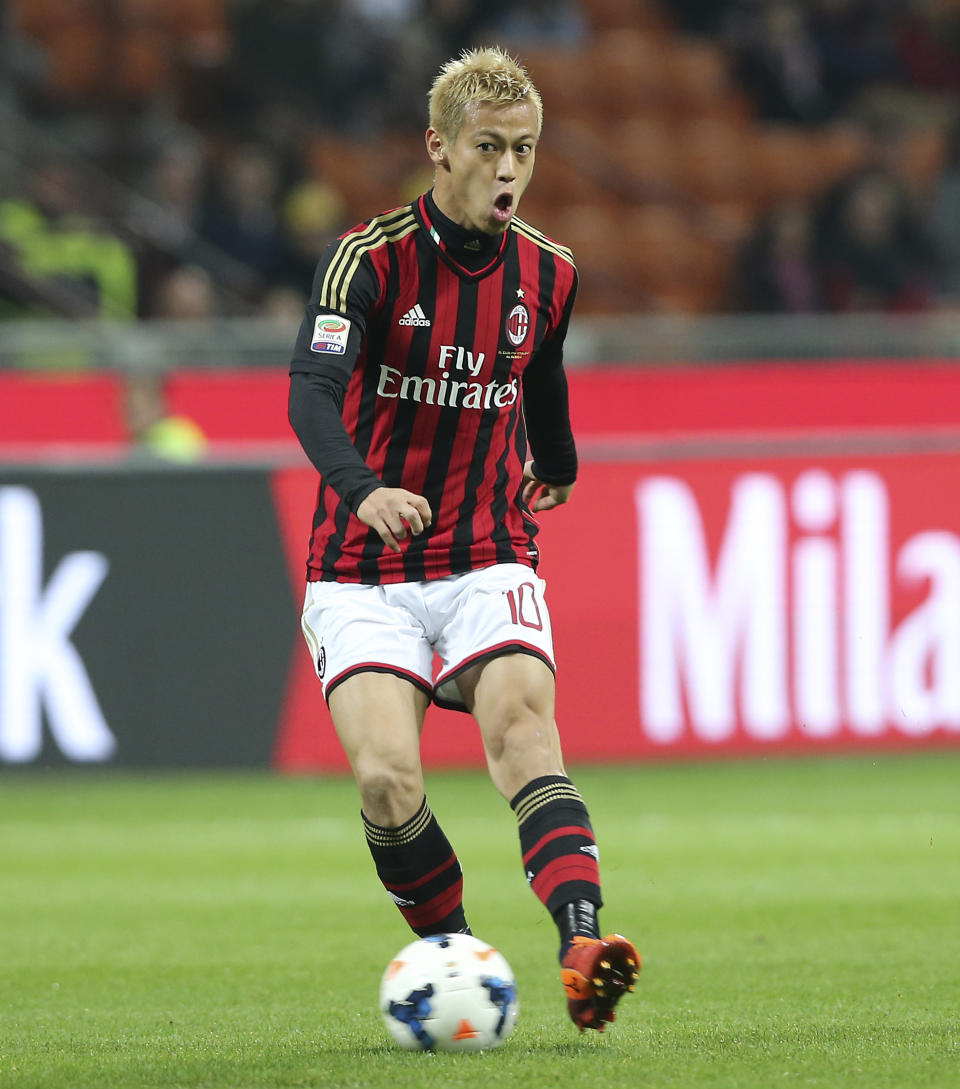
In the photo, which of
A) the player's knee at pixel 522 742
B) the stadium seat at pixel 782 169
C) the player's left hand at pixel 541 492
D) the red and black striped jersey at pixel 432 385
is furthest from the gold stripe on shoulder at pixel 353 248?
the stadium seat at pixel 782 169

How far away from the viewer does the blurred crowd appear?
604 inches

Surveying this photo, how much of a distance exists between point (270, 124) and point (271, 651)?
7245mm

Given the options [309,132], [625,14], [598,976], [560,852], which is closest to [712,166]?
[625,14]

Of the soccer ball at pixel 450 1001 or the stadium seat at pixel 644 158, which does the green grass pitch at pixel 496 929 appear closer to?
the soccer ball at pixel 450 1001

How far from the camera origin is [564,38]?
1847 centimetres

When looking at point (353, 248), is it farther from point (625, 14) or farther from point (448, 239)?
point (625, 14)

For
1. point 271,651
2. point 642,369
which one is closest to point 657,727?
point 271,651

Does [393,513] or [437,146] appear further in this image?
[437,146]

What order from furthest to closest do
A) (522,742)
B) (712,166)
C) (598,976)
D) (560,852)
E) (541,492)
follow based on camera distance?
(712,166) < (541,492) < (522,742) < (560,852) < (598,976)

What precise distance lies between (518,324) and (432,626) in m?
0.75

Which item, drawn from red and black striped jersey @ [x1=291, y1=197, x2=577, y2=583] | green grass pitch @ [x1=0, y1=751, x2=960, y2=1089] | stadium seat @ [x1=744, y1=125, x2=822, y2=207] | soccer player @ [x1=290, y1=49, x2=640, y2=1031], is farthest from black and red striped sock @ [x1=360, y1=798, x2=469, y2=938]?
stadium seat @ [x1=744, y1=125, x2=822, y2=207]

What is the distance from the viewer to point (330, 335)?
15.3ft

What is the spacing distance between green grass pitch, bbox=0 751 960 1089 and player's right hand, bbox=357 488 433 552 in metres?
1.14

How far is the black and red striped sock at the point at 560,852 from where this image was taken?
4414 mm
